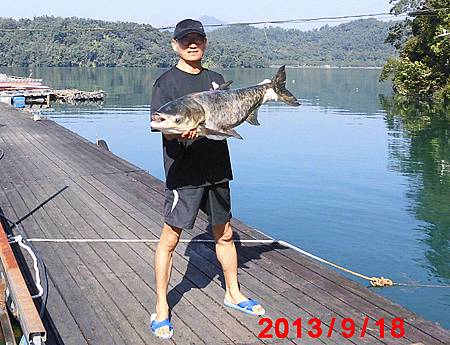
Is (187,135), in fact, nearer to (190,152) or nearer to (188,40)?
(190,152)

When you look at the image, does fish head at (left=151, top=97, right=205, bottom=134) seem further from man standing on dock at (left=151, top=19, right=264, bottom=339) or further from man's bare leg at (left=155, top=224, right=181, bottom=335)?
man's bare leg at (left=155, top=224, right=181, bottom=335)

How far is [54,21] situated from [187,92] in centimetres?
14055

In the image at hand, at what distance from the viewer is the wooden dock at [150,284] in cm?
398

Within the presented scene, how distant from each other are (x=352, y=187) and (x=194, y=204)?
1120 centimetres

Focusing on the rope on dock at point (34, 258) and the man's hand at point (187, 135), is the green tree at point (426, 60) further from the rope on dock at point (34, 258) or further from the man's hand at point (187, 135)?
the man's hand at point (187, 135)

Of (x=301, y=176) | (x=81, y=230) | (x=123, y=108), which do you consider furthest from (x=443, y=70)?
(x=81, y=230)

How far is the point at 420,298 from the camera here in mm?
7883

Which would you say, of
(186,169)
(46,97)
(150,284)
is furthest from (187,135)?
(46,97)

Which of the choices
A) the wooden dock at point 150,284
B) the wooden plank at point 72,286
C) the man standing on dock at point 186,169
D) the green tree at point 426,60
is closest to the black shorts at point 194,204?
the man standing on dock at point 186,169

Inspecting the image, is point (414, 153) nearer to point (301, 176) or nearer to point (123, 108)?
point (301, 176)

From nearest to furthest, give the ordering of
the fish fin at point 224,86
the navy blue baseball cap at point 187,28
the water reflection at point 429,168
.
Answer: the navy blue baseball cap at point 187,28, the fish fin at point 224,86, the water reflection at point 429,168

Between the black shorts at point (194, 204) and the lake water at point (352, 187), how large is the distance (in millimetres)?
4274

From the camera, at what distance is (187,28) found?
371 cm

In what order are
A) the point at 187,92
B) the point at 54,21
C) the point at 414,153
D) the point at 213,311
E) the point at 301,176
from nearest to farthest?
the point at 187,92 < the point at 213,311 < the point at 301,176 < the point at 414,153 < the point at 54,21
